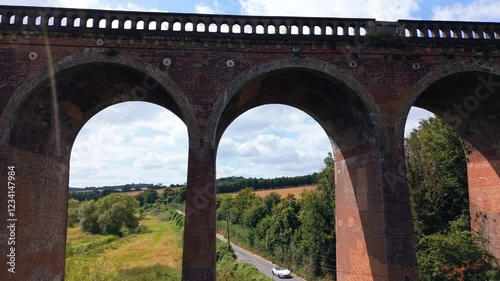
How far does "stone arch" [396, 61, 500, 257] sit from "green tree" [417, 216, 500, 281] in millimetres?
699

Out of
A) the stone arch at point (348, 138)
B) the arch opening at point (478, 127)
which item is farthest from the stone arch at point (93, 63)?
the arch opening at point (478, 127)

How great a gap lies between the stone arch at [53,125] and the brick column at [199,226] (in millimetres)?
1125

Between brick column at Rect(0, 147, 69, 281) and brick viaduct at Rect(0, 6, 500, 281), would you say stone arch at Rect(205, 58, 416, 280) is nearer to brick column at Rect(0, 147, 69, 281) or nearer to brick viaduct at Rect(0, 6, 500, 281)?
brick viaduct at Rect(0, 6, 500, 281)

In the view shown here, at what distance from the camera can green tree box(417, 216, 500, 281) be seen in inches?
532

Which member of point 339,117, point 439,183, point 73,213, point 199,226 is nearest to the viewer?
point 199,226

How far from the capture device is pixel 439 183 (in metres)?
20.7

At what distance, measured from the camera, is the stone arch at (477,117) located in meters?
12.5

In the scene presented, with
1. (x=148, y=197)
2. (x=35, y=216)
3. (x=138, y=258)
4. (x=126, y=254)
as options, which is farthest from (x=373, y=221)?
(x=148, y=197)

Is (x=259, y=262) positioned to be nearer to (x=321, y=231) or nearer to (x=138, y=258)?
(x=321, y=231)

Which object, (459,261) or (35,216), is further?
(459,261)

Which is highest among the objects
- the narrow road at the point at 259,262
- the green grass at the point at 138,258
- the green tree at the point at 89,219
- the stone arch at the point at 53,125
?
the stone arch at the point at 53,125

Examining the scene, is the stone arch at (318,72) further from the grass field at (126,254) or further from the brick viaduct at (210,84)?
the grass field at (126,254)

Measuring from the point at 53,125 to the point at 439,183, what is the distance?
1921cm

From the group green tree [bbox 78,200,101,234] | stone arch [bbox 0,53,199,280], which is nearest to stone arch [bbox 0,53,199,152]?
stone arch [bbox 0,53,199,280]
